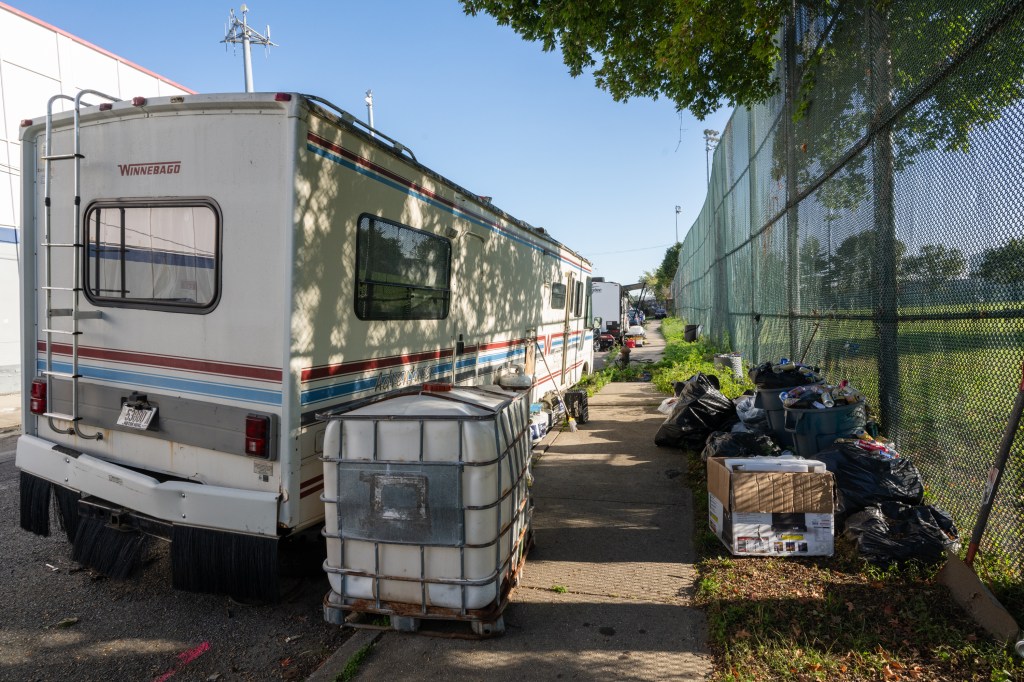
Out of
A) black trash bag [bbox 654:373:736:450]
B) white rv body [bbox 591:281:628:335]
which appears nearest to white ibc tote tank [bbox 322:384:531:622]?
black trash bag [bbox 654:373:736:450]

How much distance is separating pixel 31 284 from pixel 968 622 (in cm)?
614

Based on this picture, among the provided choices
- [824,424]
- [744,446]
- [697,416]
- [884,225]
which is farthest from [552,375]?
[884,225]

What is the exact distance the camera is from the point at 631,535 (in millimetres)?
4945

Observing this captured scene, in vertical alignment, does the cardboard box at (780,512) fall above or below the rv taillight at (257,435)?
below

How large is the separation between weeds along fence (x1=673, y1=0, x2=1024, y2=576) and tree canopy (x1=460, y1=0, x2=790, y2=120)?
0.51 m

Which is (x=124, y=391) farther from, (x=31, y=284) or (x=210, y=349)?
(x=31, y=284)

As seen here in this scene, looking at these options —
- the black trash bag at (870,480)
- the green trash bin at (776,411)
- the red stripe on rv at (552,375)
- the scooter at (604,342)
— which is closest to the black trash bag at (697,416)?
the green trash bin at (776,411)

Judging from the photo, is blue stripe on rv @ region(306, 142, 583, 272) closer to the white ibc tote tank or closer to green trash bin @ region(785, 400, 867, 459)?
the white ibc tote tank

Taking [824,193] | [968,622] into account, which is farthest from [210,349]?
[824,193]

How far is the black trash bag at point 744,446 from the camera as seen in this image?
527 cm

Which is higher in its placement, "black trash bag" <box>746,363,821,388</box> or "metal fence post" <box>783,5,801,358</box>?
"metal fence post" <box>783,5,801,358</box>

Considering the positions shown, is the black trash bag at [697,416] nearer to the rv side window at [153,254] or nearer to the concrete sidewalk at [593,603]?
the concrete sidewalk at [593,603]

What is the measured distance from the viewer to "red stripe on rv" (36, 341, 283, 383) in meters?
3.66

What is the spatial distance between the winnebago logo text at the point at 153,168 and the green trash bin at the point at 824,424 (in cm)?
490
